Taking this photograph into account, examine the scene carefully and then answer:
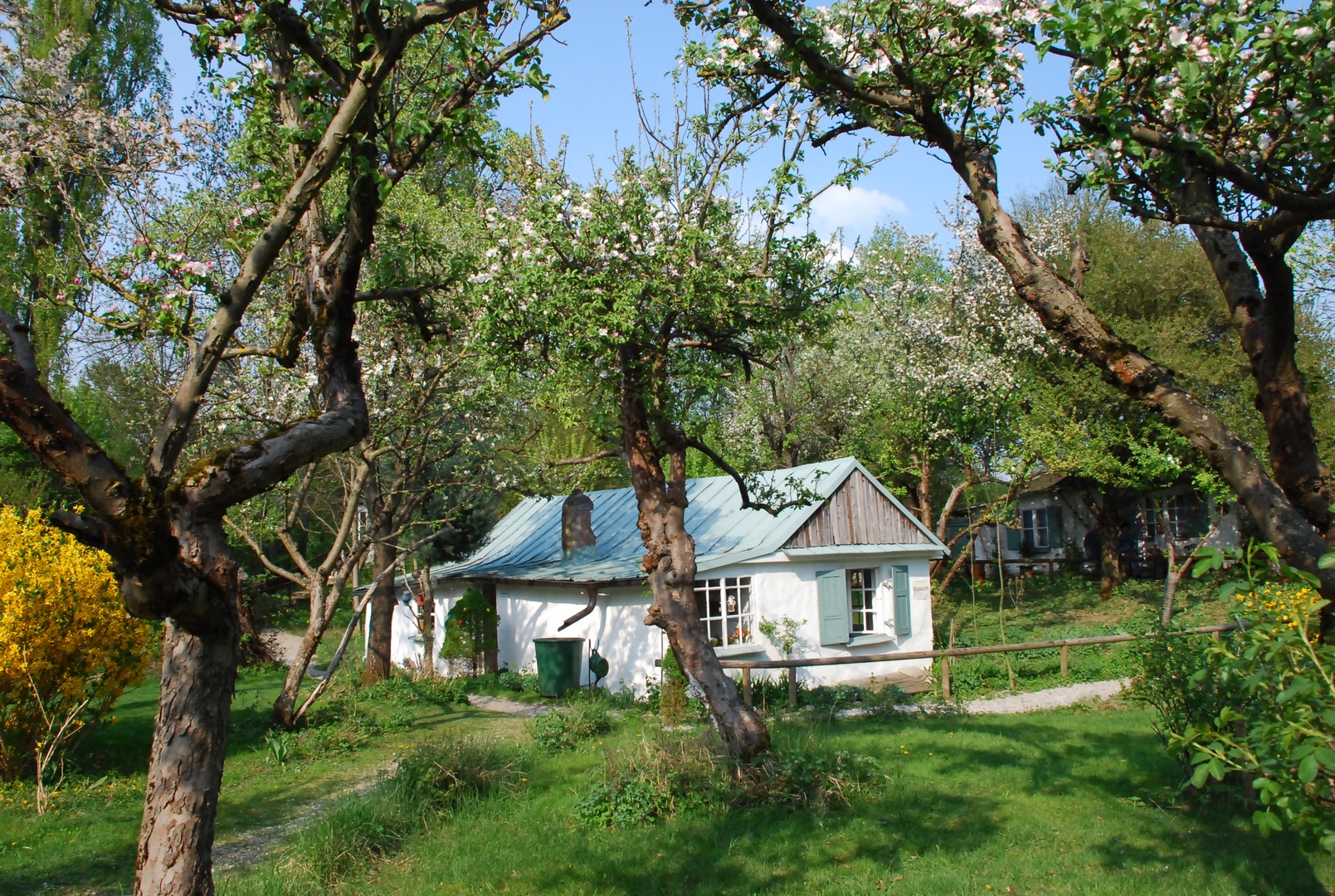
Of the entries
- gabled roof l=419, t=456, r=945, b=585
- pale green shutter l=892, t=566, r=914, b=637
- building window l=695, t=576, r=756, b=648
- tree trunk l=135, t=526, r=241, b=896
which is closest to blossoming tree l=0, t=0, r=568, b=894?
tree trunk l=135, t=526, r=241, b=896

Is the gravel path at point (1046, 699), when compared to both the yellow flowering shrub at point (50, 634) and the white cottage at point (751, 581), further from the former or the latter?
the yellow flowering shrub at point (50, 634)

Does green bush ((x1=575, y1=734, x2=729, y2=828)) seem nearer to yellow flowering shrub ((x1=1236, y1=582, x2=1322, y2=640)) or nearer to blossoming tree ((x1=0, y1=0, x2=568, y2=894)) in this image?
blossoming tree ((x1=0, y1=0, x2=568, y2=894))

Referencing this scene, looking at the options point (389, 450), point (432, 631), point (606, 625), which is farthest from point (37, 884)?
point (432, 631)

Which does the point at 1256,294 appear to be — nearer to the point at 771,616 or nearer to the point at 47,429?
the point at 47,429

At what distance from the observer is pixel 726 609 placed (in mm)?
16250

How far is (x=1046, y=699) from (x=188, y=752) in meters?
13.9

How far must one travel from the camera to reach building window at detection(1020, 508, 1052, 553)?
3525 cm

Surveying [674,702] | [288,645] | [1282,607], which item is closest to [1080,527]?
[674,702]

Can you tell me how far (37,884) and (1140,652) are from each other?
9.42 meters

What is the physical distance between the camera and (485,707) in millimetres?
15336

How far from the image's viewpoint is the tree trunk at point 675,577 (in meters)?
8.23

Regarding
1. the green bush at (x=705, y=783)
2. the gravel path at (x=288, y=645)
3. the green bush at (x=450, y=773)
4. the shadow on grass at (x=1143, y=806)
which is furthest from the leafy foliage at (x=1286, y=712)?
the gravel path at (x=288, y=645)

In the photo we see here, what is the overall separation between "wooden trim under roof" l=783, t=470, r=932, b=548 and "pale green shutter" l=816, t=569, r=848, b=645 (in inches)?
25.9

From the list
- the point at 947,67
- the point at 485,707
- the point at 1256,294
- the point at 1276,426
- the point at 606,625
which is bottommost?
the point at 485,707
